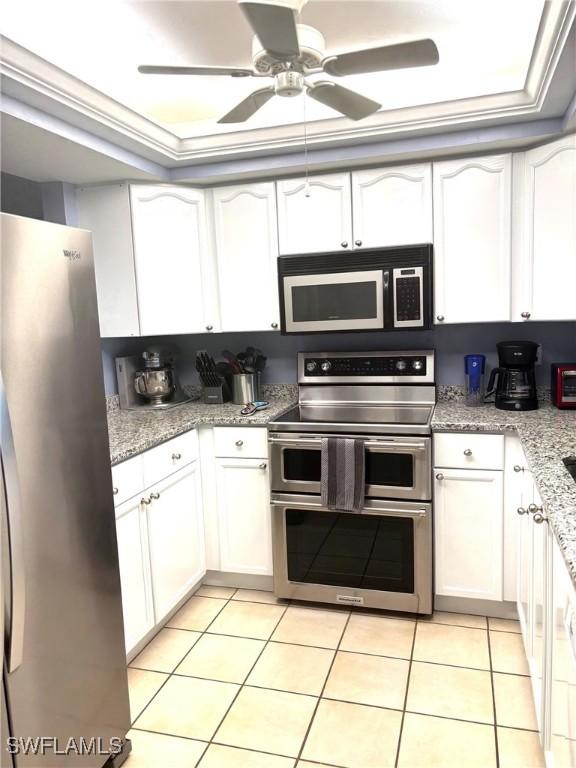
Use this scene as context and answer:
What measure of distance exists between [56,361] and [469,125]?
200cm

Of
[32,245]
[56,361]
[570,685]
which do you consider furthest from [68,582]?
[570,685]

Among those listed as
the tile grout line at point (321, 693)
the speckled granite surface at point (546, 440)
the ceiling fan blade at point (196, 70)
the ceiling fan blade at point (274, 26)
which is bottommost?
the tile grout line at point (321, 693)

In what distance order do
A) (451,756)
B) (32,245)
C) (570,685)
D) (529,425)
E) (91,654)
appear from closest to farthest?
(570,685) < (32,245) < (91,654) < (451,756) < (529,425)

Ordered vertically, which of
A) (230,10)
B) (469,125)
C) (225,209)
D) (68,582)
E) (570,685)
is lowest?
(570,685)

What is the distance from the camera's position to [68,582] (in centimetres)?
154

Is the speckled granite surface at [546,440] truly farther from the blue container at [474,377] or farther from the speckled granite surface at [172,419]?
the speckled granite surface at [172,419]

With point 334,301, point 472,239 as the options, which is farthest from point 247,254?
point 472,239

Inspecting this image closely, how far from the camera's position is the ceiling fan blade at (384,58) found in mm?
1454

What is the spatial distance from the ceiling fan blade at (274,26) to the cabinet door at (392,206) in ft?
4.33

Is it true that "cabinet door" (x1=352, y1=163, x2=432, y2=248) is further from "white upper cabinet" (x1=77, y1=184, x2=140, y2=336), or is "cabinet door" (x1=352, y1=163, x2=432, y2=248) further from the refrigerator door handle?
the refrigerator door handle

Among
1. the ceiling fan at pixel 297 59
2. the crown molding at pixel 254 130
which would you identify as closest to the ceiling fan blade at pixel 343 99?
the ceiling fan at pixel 297 59

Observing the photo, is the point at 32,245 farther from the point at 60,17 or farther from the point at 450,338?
the point at 450,338

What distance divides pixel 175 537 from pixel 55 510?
3.89 ft

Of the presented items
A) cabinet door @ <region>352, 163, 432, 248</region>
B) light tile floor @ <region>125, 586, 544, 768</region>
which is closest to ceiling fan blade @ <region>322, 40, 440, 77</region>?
cabinet door @ <region>352, 163, 432, 248</region>
